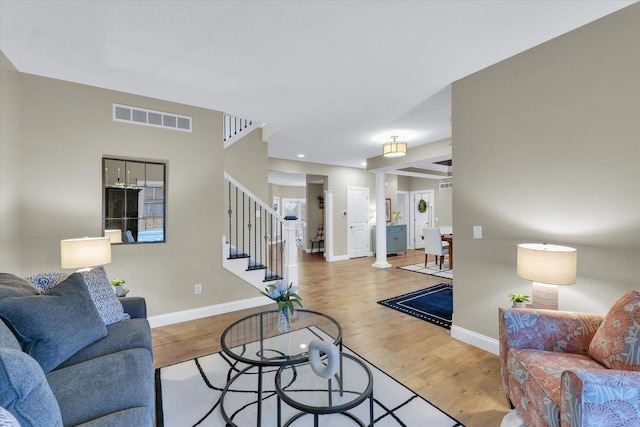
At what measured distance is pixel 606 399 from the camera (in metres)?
1.03

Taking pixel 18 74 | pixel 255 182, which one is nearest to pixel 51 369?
pixel 18 74

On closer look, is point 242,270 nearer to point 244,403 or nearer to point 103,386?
point 244,403

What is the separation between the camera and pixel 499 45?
2240mm

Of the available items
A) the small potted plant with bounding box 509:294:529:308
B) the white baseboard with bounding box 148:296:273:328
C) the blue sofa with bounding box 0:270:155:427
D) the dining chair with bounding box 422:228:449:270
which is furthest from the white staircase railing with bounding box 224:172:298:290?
the dining chair with bounding box 422:228:449:270

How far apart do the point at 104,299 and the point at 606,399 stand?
2820 millimetres

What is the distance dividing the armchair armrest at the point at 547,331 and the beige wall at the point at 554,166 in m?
0.54

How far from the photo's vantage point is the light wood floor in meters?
1.92

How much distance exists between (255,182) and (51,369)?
3.36 metres

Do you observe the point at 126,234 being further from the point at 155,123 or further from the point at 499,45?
the point at 499,45

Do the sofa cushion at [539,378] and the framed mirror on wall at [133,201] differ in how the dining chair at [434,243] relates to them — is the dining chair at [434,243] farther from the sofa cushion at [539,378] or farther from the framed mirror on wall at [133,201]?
the framed mirror on wall at [133,201]

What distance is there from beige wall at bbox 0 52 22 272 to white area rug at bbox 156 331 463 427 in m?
1.72

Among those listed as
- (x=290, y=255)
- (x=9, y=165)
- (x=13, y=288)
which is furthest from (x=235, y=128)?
(x=13, y=288)

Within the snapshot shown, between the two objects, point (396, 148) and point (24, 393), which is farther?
point (396, 148)

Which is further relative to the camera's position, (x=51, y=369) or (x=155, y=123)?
(x=155, y=123)
